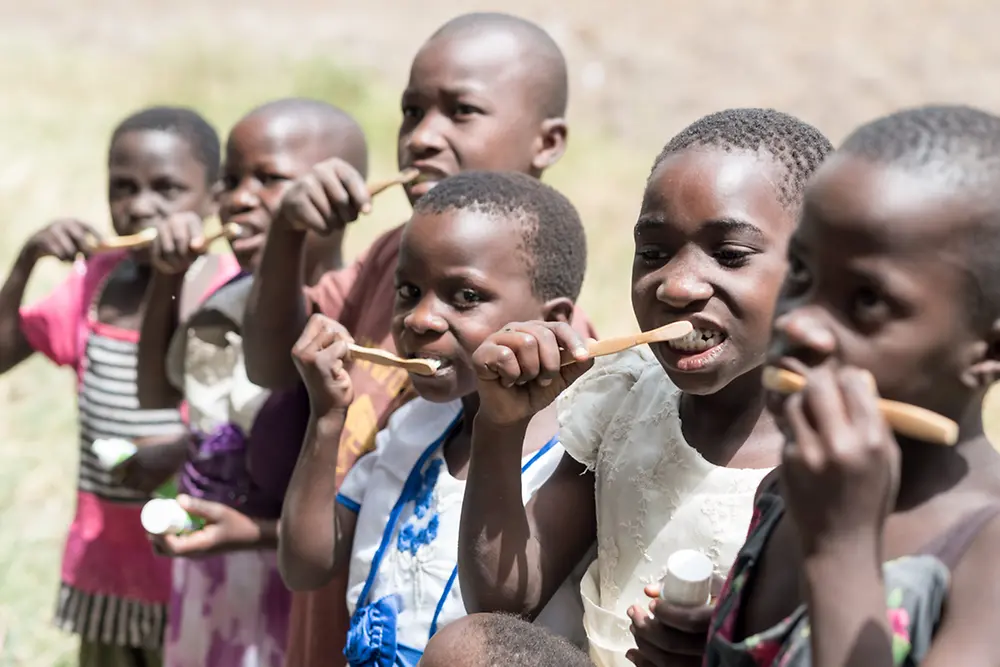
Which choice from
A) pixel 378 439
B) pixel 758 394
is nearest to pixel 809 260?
pixel 758 394

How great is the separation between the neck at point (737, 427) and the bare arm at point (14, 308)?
2212 millimetres

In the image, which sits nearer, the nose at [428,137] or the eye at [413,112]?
the nose at [428,137]

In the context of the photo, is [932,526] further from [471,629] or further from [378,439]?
[378,439]

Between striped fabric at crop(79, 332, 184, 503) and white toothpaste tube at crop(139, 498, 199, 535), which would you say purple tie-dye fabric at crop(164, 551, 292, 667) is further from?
striped fabric at crop(79, 332, 184, 503)

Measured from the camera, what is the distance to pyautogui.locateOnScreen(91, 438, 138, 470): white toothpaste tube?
285cm

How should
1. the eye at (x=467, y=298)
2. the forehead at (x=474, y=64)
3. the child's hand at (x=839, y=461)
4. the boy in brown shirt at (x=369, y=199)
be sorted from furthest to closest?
the forehead at (x=474, y=64)
the boy in brown shirt at (x=369, y=199)
the eye at (x=467, y=298)
the child's hand at (x=839, y=461)

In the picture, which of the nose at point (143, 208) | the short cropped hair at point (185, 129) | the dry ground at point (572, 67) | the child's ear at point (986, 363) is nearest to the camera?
the child's ear at point (986, 363)

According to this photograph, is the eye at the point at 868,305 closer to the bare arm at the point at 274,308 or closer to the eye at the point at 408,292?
the eye at the point at 408,292

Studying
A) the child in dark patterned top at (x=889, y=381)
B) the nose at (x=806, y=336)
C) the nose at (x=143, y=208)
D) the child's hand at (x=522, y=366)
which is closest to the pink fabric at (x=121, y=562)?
the nose at (x=143, y=208)

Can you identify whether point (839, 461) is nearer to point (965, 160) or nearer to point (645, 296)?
point (965, 160)

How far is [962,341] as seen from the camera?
3.64ft

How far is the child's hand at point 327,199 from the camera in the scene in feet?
7.56

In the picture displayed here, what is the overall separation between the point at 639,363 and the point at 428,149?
86 cm

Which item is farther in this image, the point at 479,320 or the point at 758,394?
the point at 479,320
